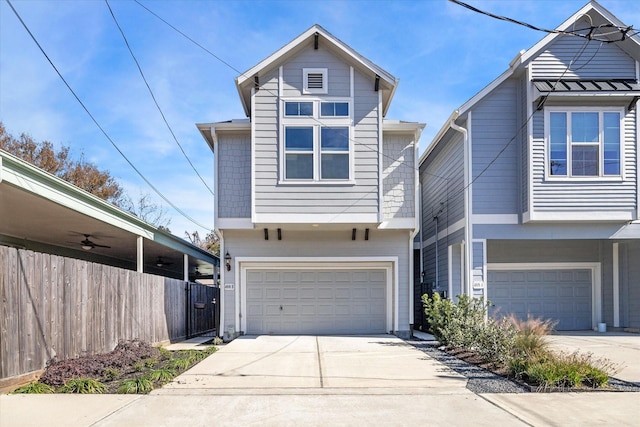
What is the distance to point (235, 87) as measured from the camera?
13.0m

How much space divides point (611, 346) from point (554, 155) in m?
4.55

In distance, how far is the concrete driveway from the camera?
8367 mm

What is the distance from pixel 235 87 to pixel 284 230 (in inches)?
152

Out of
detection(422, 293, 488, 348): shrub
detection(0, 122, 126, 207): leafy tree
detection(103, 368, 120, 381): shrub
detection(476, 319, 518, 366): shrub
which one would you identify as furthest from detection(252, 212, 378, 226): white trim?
detection(0, 122, 126, 207): leafy tree

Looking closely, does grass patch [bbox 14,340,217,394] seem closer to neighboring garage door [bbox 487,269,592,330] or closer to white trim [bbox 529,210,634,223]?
white trim [bbox 529,210,634,223]

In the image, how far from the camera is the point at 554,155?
12.6m

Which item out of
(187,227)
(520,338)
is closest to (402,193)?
(520,338)

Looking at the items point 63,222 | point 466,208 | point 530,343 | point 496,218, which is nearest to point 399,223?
point 466,208

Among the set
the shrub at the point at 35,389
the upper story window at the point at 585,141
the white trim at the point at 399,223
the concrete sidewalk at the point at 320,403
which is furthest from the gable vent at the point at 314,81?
the shrub at the point at 35,389

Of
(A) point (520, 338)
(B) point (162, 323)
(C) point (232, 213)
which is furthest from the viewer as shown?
(C) point (232, 213)

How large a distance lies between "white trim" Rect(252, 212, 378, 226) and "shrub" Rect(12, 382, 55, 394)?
655 cm

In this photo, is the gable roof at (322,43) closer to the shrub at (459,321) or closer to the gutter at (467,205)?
the gutter at (467,205)

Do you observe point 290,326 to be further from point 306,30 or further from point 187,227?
point 187,227

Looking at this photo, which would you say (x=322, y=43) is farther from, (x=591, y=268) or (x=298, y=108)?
(x=591, y=268)
